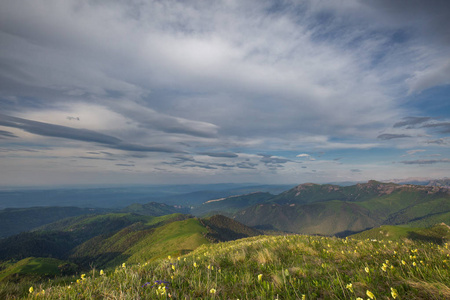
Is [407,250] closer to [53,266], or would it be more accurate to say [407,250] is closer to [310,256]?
[310,256]

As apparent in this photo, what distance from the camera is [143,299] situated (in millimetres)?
4039

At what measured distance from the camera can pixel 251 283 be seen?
468cm

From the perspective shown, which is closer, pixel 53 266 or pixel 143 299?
pixel 143 299

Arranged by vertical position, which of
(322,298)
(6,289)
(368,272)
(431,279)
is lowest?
(6,289)

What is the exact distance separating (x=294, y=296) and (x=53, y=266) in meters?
246

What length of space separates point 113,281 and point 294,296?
4826 mm

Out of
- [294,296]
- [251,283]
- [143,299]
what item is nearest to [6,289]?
[143,299]

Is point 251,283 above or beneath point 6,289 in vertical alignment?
above

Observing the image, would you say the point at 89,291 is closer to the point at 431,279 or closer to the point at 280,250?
the point at 280,250

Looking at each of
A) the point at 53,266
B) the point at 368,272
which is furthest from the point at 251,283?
the point at 53,266

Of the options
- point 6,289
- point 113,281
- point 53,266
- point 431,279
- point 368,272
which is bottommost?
point 53,266

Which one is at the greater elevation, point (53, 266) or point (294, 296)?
point (294, 296)

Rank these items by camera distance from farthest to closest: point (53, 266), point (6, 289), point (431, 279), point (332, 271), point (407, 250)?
point (53, 266) → point (407, 250) → point (6, 289) → point (332, 271) → point (431, 279)

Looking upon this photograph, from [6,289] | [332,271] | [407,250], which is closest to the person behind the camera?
[332,271]
